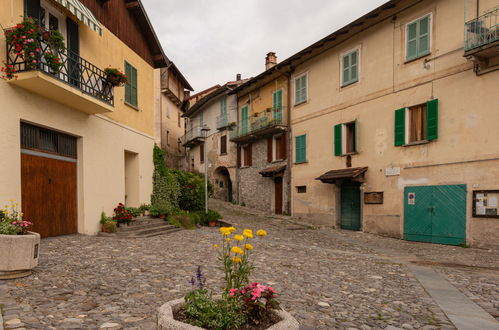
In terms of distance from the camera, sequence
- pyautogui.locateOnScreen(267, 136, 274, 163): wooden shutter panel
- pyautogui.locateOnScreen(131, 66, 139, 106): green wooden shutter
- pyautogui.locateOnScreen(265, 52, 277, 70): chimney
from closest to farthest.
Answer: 1. pyautogui.locateOnScreen(131, 66, 139, 106): green wooden shutter
2. pyautogui.locateOnScreen(267, 136, 274, 163): wooden shutter panel
3. pyautogui.locateOnScreen(265, 52, 277, 70): chimney

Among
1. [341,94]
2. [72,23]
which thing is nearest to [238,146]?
[341,94]

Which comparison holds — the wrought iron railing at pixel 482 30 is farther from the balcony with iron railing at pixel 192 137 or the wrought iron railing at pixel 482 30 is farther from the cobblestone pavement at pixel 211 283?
the balcony with iron railing at pixel 192 137

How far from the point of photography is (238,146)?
2328 centimetres

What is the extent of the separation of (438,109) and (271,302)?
36.2 feet

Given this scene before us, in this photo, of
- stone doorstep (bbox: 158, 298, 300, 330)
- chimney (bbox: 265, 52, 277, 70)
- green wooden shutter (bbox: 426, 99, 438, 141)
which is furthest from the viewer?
chimney (bbox: 265, 52, 277, 70)

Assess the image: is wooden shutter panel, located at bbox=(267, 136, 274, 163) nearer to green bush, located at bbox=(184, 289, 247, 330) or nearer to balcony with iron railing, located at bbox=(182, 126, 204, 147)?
balcony with iron railing, located at bbox=(182, 126, 204, 147)

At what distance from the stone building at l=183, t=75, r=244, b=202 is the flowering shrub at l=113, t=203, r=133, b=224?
1203 centimetres

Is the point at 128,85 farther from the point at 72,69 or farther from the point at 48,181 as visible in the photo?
the point at 48,181

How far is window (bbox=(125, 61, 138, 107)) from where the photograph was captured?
11.6m

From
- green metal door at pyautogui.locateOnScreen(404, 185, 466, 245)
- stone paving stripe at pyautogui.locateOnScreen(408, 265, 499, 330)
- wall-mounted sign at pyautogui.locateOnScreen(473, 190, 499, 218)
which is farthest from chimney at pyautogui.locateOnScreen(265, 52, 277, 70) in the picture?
stone paving stripe at pyautogui.locateOnScreen(408, 265, 499, 330)

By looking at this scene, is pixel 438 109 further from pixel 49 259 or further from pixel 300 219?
pixel 49 259

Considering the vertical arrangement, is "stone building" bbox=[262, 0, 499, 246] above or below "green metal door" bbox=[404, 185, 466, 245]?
above

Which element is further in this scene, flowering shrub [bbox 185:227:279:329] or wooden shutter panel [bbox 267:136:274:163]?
wooden shutter panel [bbox 267:136:274:163]

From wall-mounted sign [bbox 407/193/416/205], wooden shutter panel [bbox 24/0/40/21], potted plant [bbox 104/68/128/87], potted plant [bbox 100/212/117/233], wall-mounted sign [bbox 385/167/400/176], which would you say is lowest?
potted plant [bbox 100/212/117/233]
